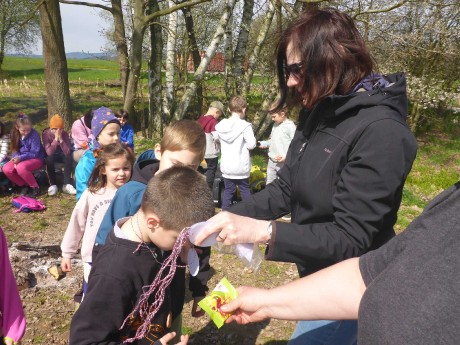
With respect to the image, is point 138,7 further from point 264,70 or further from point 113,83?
point 113,83

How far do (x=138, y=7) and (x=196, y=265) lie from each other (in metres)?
8.58

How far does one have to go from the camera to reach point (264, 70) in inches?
447

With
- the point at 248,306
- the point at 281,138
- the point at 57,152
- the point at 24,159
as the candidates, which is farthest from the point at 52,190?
the point at 248,306

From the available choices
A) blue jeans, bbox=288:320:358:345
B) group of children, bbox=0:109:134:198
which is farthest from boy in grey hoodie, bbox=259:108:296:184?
blue jeans, bbox=288:320:358:345

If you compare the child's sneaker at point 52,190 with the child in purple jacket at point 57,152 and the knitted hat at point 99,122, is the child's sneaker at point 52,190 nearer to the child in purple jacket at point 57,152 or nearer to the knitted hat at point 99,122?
the child in purple jacket at point 57,152

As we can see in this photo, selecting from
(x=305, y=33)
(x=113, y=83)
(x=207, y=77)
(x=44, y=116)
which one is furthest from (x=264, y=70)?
(x=113, y=83)

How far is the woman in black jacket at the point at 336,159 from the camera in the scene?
157 cm

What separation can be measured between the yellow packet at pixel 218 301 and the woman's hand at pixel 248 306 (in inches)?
1.1

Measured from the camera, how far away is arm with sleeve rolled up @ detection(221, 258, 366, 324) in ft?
4.45

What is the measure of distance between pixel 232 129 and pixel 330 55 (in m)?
4.11

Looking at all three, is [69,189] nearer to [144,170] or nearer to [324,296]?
[144,170]

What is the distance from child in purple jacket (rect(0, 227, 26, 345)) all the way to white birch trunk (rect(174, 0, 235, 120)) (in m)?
7.92

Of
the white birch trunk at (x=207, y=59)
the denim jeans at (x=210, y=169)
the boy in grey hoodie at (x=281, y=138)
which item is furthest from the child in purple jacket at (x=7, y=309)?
the white birch trunk at (x=207, y=59)

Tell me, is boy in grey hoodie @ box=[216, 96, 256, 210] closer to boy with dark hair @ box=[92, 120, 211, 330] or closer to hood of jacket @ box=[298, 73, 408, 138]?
boy with dark hair @ box=[92, 120, 211, 330]
